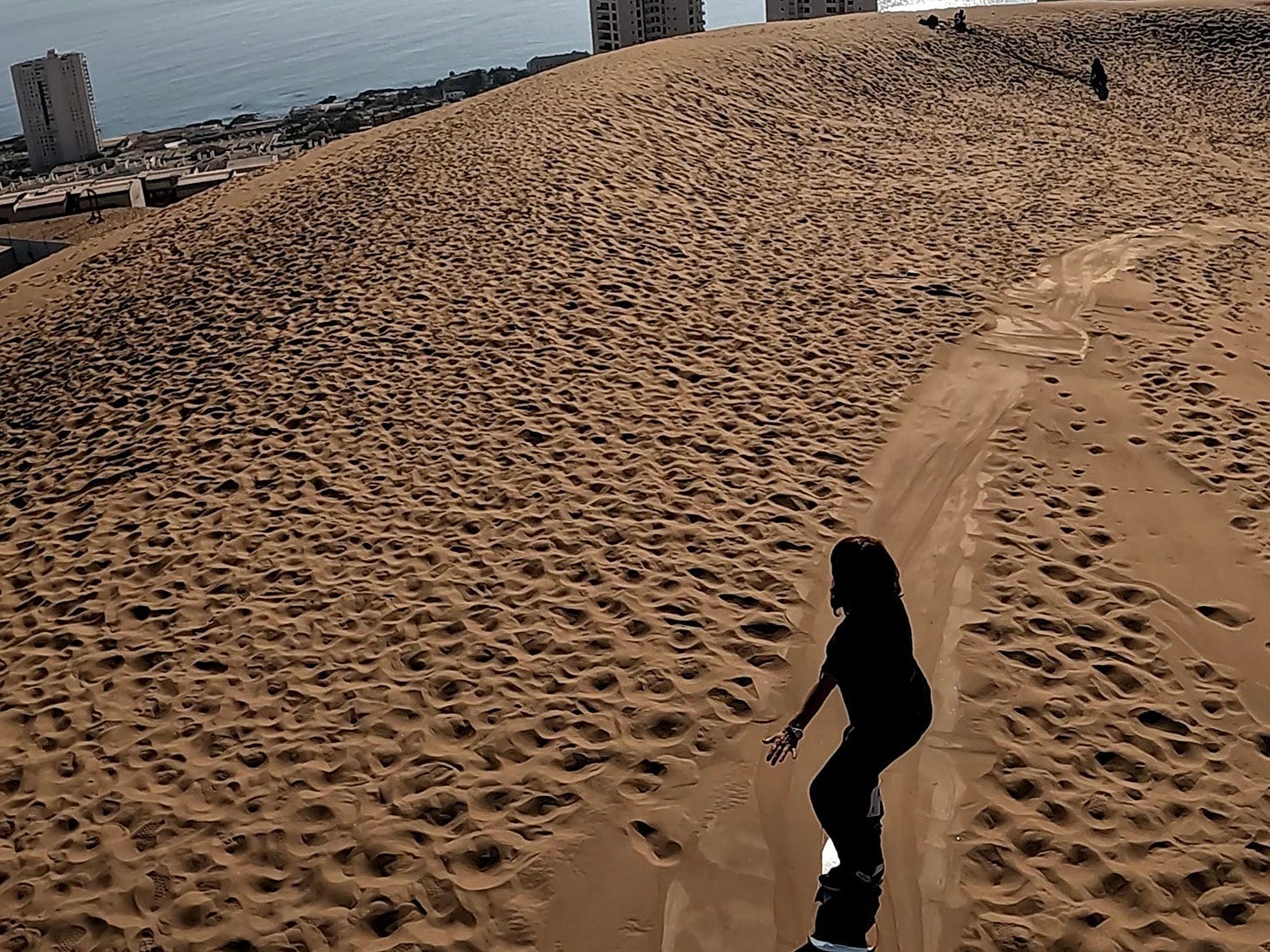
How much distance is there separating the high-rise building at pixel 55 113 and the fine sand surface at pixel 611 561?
62.9m

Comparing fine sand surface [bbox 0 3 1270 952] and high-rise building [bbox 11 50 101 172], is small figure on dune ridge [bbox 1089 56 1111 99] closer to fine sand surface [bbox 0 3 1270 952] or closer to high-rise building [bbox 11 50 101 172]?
fine sand surface [bbox 0 3 1270 952]

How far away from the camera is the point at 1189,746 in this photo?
5617mm

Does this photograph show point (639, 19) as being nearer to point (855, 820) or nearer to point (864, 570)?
point (864, 570)

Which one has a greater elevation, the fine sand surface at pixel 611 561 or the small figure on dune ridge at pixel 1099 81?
the small figure on dune ridge at pixel 1099 81

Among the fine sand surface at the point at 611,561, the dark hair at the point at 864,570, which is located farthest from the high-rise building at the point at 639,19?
the dark hair at the point at 864,570

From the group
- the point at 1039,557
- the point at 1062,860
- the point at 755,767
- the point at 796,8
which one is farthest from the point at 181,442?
the point at 796,8

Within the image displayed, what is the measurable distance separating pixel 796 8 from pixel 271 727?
210 ft

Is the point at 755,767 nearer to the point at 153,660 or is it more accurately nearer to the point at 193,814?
the point at 193,814

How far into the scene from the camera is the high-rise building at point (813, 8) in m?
59.8

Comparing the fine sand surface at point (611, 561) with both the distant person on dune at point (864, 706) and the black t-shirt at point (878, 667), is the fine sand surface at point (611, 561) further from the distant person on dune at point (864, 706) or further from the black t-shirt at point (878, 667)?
the black t-shirt at point (878, 667)

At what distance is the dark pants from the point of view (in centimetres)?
391

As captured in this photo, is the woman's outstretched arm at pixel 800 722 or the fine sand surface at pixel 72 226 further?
the fine sand surface at pixel 72 226

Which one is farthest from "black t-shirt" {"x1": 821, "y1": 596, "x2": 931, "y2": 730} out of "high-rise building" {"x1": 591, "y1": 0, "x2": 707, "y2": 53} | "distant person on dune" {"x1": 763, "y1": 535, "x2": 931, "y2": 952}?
"high-rise building" {"x1": 591, "y1": 0, "x2": 707, "y2": 53}

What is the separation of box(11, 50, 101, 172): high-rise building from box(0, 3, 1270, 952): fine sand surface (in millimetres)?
62941
